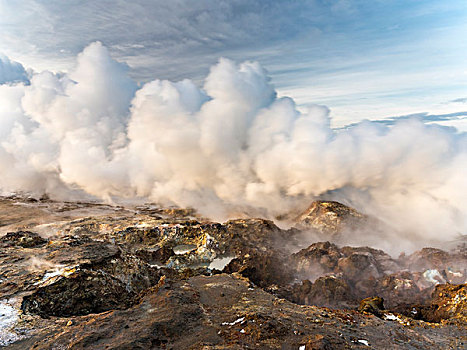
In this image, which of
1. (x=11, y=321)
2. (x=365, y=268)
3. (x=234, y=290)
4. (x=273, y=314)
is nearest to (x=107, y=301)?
(x=11, y=321)

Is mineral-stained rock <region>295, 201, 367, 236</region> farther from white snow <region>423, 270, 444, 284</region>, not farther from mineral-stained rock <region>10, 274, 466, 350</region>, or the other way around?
mineral-stained rock <region>10, 274, 466, 350</region>

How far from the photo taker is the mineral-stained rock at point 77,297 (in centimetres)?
1692

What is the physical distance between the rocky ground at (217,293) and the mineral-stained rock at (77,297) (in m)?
0.07

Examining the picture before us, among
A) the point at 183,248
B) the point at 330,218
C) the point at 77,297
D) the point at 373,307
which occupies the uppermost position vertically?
the point at 77,297

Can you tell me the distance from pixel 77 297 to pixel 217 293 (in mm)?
9501

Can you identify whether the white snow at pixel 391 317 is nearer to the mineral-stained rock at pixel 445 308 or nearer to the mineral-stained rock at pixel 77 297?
the mineral-stained rock at pixel 445 308

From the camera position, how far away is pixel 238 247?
3653cm

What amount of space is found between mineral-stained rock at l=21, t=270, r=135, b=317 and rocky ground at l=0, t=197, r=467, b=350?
0.07 meters

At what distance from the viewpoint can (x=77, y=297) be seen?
18531 millimetres

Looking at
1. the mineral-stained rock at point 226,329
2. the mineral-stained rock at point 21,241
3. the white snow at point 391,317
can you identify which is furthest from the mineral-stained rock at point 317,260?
the mineral-stained rock at point 21,241

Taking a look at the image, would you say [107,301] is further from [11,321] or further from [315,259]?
[315,259]

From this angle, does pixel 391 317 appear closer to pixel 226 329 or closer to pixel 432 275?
pixel 226 329

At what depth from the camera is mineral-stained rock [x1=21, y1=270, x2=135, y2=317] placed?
16.9 metres


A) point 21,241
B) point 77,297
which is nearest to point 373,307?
point 77,297
